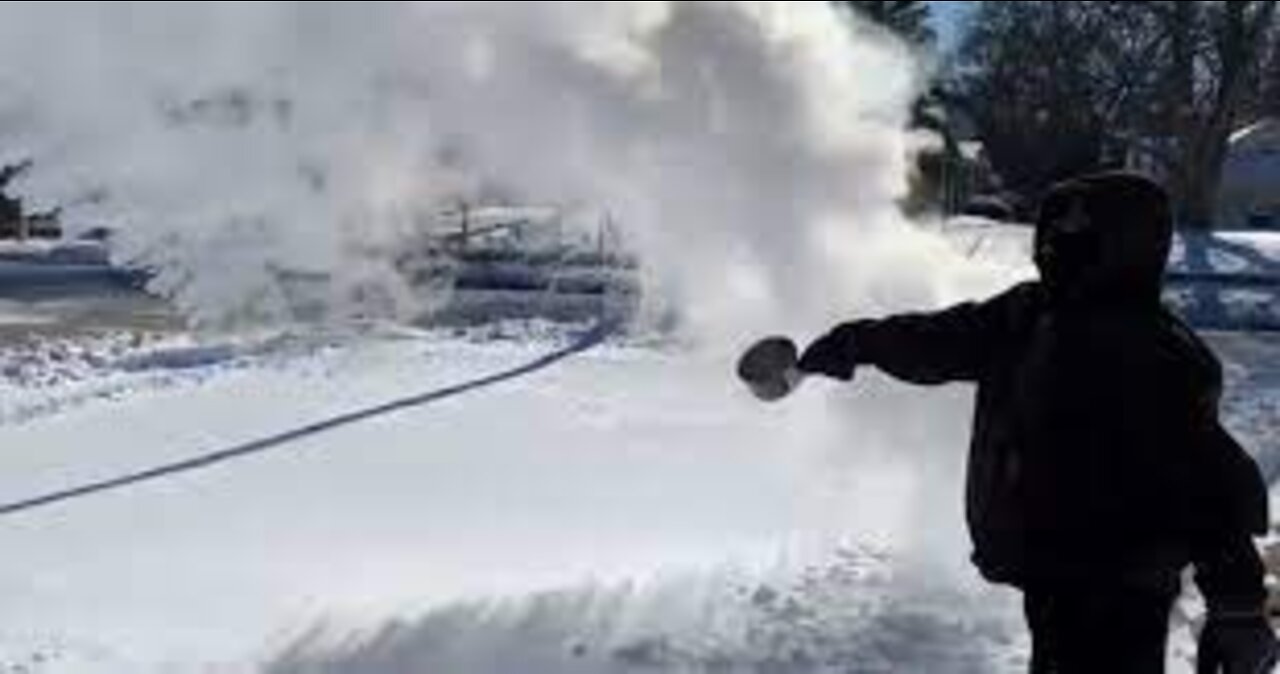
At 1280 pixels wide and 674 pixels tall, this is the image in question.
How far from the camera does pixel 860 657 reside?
665 cm

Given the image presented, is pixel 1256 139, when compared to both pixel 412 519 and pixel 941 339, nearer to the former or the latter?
pixel 412 519

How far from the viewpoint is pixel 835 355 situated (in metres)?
4.61

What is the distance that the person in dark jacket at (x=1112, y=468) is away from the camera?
396cm

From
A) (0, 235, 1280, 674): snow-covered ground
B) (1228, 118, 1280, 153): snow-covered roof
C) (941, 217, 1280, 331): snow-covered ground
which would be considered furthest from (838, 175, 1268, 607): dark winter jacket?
(1228, 118, 1280, 153): snow-covered roof

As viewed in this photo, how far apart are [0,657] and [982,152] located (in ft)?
136

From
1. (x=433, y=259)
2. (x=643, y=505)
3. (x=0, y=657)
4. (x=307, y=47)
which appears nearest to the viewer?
(x=0, y=657)

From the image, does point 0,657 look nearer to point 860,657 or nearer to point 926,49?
point 860,657

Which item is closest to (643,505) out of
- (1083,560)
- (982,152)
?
(1083,560)

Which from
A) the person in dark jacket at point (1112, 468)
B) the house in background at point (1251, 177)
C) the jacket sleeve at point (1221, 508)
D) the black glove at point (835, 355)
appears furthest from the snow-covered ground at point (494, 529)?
the house in background at point (1251, 177)

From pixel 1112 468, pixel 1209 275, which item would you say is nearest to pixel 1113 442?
pixel 1112 468

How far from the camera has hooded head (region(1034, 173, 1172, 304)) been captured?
13.3 feet

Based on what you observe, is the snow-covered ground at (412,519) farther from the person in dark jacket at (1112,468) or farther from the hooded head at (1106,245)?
the hooded head at (1106,245)

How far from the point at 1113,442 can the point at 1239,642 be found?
39cm

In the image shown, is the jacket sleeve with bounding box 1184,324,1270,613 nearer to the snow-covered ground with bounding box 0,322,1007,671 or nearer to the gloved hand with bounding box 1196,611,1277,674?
the gloved hand with bounding box 1196,611,1277,674
